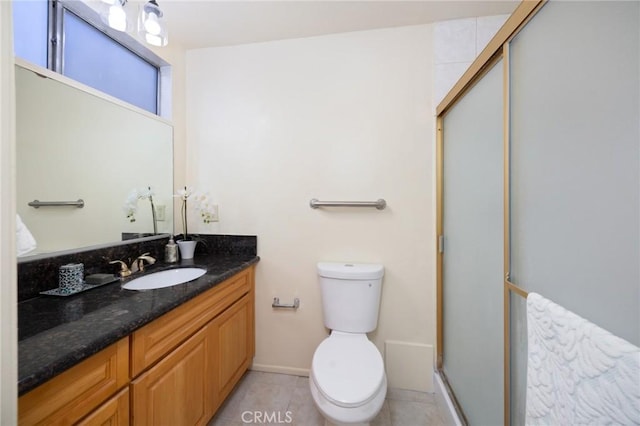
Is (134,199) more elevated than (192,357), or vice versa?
(134,199)

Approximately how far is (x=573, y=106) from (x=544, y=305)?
0.47 m

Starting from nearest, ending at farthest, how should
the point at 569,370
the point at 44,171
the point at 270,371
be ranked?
1. the point at 569,370
2. the point at 44,171
3. the point at 270,371

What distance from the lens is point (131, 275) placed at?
1229 millimetres

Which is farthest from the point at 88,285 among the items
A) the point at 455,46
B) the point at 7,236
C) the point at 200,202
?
the point at 455,46

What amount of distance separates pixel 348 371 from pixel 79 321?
101cm

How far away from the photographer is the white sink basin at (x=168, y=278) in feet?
4.07

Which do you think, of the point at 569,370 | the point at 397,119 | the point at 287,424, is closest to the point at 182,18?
the point at 397,119

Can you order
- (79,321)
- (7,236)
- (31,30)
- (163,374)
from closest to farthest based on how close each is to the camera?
(7,236) < (79,321) < (163,374) < (31,30)

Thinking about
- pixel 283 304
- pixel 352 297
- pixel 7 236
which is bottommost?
pixel 283 304

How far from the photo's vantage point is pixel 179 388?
3.19 ft

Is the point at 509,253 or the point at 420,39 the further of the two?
the point at 420,39

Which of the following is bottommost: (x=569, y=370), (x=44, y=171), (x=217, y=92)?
(x=569, y=370)

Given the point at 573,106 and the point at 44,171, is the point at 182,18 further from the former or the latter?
the point at 573,106

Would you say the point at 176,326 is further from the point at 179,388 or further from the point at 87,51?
the point at 87,51
